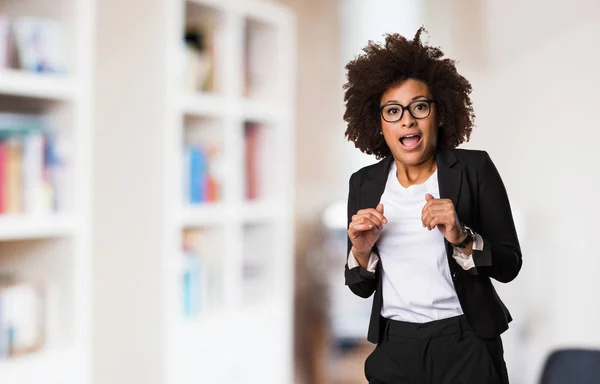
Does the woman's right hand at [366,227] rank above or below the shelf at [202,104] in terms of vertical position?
below

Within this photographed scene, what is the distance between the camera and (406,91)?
299 mm

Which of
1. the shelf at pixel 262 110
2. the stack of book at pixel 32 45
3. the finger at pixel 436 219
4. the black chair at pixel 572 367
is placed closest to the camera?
the finger at pixel 436 219

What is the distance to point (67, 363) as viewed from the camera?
1.89 m

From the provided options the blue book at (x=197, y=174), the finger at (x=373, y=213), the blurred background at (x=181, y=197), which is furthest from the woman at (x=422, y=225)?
the blue book at (x=197, y=174)

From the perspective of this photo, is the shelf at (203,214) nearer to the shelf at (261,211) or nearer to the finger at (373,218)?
the shelf at (261,211)

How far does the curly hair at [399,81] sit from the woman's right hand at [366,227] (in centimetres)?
4

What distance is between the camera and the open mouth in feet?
0.95

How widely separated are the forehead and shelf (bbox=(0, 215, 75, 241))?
5.38 feet

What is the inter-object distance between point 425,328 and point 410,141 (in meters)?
0.09

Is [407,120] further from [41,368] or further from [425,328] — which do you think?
[41,368]

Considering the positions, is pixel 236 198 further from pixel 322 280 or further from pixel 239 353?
pixel 322 280

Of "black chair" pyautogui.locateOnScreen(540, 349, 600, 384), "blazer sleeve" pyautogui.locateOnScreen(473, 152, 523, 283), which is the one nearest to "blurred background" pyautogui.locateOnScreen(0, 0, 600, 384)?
"black chair" pyautogui.locateOnScreen(540, 349, 600, 384)

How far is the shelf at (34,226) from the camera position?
5.74 ft

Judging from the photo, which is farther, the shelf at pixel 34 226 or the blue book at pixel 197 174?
the blue book at pixel 197 174
